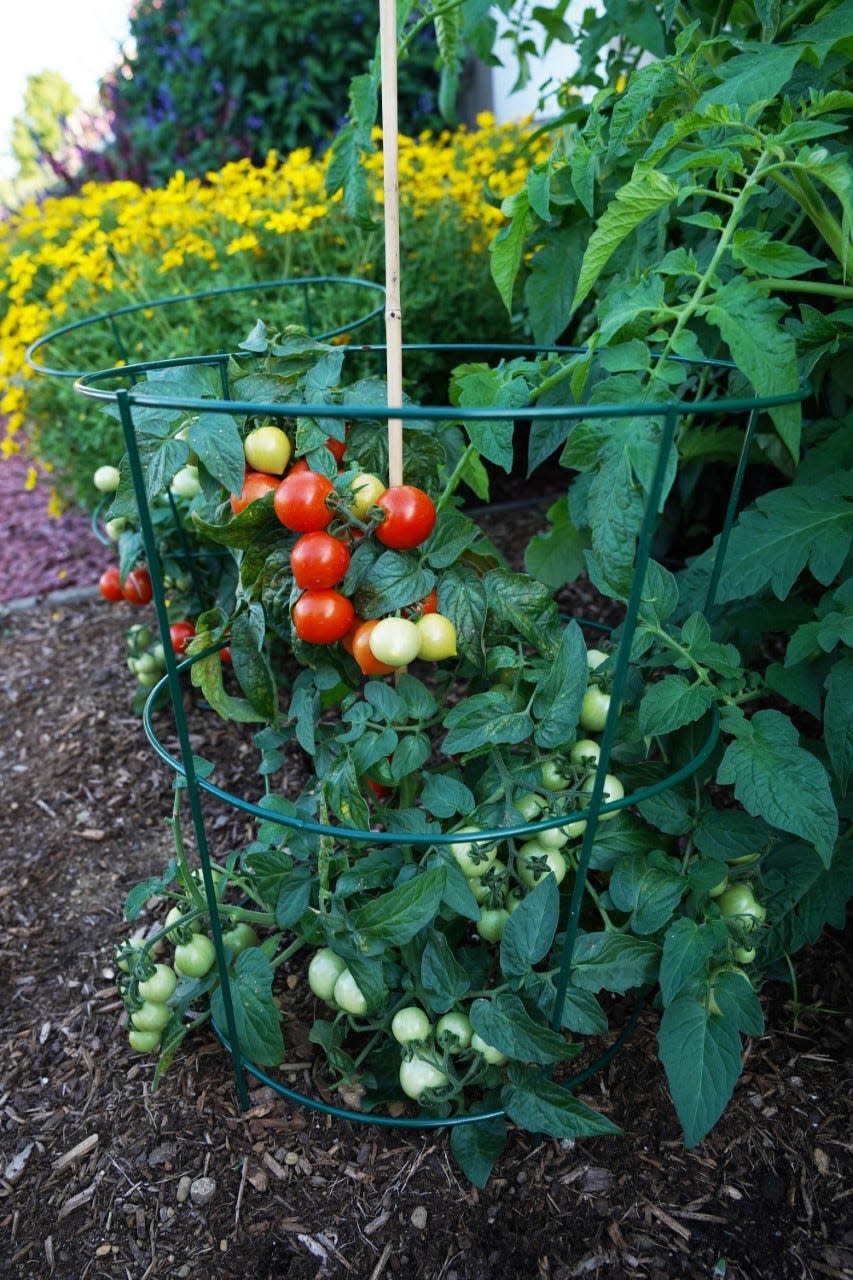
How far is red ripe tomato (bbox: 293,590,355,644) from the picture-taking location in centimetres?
104

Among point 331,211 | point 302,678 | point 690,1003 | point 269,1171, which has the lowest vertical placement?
point 269,1171

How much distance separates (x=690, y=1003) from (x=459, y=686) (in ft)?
3.59

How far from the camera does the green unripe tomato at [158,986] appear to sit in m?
1.20

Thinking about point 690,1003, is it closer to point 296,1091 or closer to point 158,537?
point 296,1091

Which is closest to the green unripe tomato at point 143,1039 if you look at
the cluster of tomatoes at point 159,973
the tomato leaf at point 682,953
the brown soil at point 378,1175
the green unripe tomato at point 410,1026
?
the cluster of tomatoes at point 159,973

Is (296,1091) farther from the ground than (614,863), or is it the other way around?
(614,863)

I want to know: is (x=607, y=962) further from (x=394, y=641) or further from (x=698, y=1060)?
(x=394, y=641)

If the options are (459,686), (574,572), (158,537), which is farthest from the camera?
(459,686)

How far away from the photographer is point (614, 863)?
119 cm

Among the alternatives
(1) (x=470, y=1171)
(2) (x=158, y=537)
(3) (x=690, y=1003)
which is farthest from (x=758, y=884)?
(2) (x=158, y=537)

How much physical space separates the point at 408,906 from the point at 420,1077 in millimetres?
236

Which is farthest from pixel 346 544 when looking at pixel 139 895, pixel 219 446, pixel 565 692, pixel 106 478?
pixel 106 478

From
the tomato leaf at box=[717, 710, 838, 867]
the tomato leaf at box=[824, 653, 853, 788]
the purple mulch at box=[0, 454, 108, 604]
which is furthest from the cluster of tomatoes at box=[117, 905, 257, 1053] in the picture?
the purple mulch at box=[0, 454, 108, 604]

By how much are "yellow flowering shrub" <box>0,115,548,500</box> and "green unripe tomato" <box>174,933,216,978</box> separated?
4.92 feet
